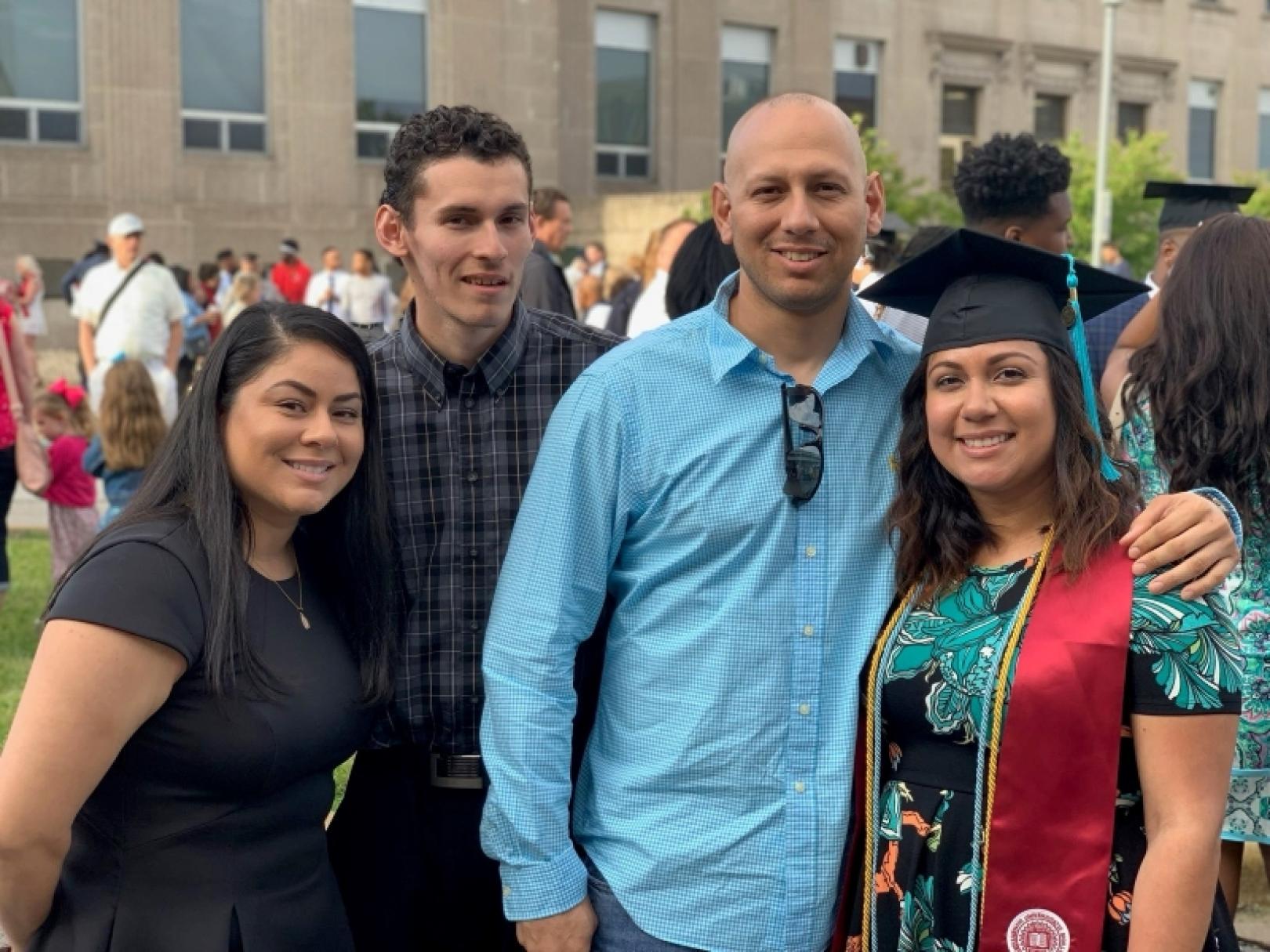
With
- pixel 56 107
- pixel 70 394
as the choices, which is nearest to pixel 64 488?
pixel 70 394

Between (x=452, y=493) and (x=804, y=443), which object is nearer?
(x=804, y=443)

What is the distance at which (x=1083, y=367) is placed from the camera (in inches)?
116

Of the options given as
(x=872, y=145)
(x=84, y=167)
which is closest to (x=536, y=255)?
(x=84, y=167)

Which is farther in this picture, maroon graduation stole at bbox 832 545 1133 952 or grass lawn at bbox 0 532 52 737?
grass lawn at bbox 0 532 52 737

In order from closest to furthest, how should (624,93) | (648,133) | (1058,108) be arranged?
(624,93), (648,133), (1058,108)

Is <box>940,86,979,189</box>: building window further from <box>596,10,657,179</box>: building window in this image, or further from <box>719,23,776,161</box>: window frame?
<box>596,10,657,179</box>: building window

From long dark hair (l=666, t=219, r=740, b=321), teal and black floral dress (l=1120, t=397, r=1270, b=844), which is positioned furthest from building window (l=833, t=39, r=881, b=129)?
teal and black floral dress (l=1120, t=397, r=1270, b=844)

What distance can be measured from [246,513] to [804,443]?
1.11 m

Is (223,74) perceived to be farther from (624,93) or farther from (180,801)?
(180,801)

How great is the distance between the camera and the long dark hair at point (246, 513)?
2867 mm

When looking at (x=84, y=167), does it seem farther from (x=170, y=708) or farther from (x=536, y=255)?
(x=170, y=708)

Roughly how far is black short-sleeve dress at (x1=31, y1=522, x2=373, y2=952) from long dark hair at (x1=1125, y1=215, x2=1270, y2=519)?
239cm

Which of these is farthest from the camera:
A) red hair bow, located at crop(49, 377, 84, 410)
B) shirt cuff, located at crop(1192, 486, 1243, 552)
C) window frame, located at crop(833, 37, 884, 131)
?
window frame, located at crop(833, 37, 884, 131)

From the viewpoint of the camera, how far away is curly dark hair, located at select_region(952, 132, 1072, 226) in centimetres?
605
